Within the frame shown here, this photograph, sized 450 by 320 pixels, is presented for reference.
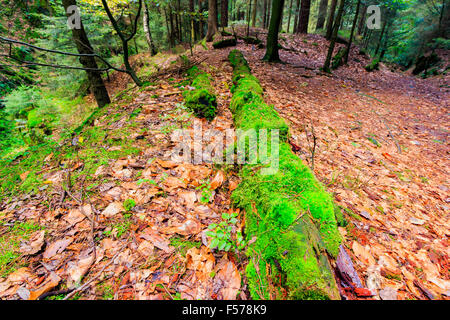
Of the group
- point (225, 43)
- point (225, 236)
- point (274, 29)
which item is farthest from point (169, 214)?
point (225, 43)

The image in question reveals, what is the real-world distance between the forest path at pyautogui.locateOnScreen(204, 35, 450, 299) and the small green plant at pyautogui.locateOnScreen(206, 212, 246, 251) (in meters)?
1.05

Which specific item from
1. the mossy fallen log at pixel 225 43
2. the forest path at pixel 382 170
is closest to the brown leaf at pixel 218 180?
the forest path at pixel 382 170

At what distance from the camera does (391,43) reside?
68.1 feet

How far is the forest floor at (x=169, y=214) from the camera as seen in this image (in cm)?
139

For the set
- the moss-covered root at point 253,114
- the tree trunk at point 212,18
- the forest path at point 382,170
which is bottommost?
the forest path at point 382,170

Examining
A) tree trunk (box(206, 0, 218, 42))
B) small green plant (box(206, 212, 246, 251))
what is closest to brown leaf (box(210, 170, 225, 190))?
small green plant (box(206, 212, 246, 251))

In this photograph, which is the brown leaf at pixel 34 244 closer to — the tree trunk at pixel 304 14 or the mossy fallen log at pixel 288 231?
the mossy fallen log at pixel 288 231

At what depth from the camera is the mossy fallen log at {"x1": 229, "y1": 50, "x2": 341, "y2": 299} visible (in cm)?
122

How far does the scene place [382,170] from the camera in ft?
10.6

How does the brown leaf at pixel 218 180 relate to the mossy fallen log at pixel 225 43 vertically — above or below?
below

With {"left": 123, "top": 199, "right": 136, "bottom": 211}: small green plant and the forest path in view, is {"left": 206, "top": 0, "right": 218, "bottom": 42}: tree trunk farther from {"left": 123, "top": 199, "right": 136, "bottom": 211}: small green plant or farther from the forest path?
{"left": 123, "top": 199, "right": 136, "bottom": 211}: small green plant

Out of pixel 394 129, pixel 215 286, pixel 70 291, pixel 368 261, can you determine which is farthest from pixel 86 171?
pixel 394 129

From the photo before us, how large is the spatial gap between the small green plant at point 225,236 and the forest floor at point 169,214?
79mm
